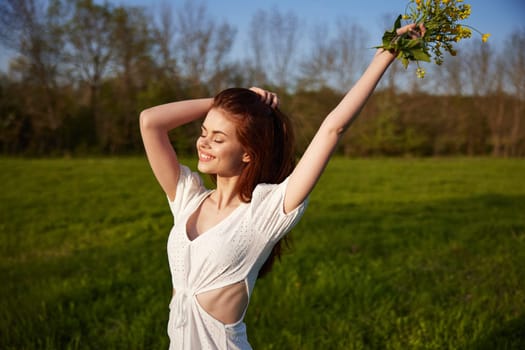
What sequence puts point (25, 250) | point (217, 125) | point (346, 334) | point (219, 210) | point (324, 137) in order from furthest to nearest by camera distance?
point (25, 250) < point (346, 334) < point (219, 210) < point (217, 125) < point (324, 137)

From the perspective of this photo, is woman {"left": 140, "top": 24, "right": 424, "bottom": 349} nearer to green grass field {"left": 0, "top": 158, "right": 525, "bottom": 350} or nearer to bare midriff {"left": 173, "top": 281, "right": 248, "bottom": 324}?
bare midriff {"left": 173, "top": 281, "right": 248, "bottom": 324}

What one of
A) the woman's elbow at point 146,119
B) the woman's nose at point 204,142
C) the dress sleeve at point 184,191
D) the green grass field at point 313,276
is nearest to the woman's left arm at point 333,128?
the woman's nose at point 204,142

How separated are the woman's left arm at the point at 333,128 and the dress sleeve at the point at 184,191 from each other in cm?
52

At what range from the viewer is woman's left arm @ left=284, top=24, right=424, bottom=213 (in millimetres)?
1473

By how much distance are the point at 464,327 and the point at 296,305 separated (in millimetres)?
1295

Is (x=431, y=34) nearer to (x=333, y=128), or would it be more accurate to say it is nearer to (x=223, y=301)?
(x=333, y=128)

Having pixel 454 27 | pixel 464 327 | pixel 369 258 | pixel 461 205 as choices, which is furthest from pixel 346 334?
pixel 461 205

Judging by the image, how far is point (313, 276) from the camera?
457cm

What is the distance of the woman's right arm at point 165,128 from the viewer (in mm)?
1921

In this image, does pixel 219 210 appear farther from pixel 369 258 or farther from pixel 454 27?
pixel 369 258

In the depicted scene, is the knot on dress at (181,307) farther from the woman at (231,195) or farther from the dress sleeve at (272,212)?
the dress sleeve at (272,212)

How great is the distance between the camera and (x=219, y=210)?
189 centimetres

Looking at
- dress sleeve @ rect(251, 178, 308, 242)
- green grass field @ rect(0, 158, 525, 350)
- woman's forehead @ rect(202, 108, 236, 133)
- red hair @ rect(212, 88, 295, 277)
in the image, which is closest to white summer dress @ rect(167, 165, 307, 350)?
dress sleeve @ rect(251, 178, 308, 242)

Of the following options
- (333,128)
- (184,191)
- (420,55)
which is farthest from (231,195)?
(420,55)
